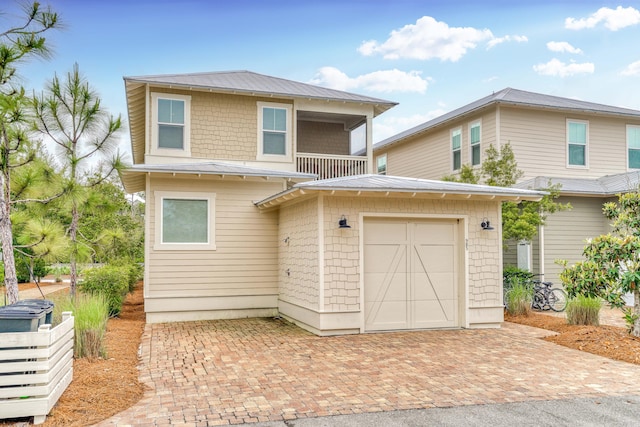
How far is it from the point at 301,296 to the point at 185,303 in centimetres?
287

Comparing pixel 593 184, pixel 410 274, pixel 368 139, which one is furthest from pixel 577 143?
pixel 410 274

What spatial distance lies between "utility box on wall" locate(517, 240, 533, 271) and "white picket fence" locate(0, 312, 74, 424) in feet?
42.1

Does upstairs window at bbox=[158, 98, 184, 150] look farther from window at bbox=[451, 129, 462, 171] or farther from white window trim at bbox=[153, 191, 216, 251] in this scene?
window at bbox=[451, 129, 462, 171]

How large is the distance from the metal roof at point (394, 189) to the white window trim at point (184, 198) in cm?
202

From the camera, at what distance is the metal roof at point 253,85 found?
1167cm

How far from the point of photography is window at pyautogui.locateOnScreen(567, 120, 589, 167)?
1555 cm

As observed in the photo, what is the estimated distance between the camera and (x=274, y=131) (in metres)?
12.5

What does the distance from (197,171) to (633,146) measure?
1464cm

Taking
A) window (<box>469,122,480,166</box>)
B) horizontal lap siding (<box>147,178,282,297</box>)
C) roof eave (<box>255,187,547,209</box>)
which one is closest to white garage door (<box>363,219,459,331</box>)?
roof eave (<box>255,187,547,209</box>)

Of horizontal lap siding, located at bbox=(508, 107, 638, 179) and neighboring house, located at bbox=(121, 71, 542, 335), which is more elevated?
horizontal lap siding, located at bbox=(508, 107, 638, 179)

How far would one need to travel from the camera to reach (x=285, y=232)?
35.9 feet

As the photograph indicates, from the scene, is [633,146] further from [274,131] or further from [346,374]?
[346,374]

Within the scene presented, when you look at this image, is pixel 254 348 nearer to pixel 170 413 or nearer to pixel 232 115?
pixel 170 413

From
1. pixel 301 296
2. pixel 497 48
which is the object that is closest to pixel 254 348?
pixel 301 296
